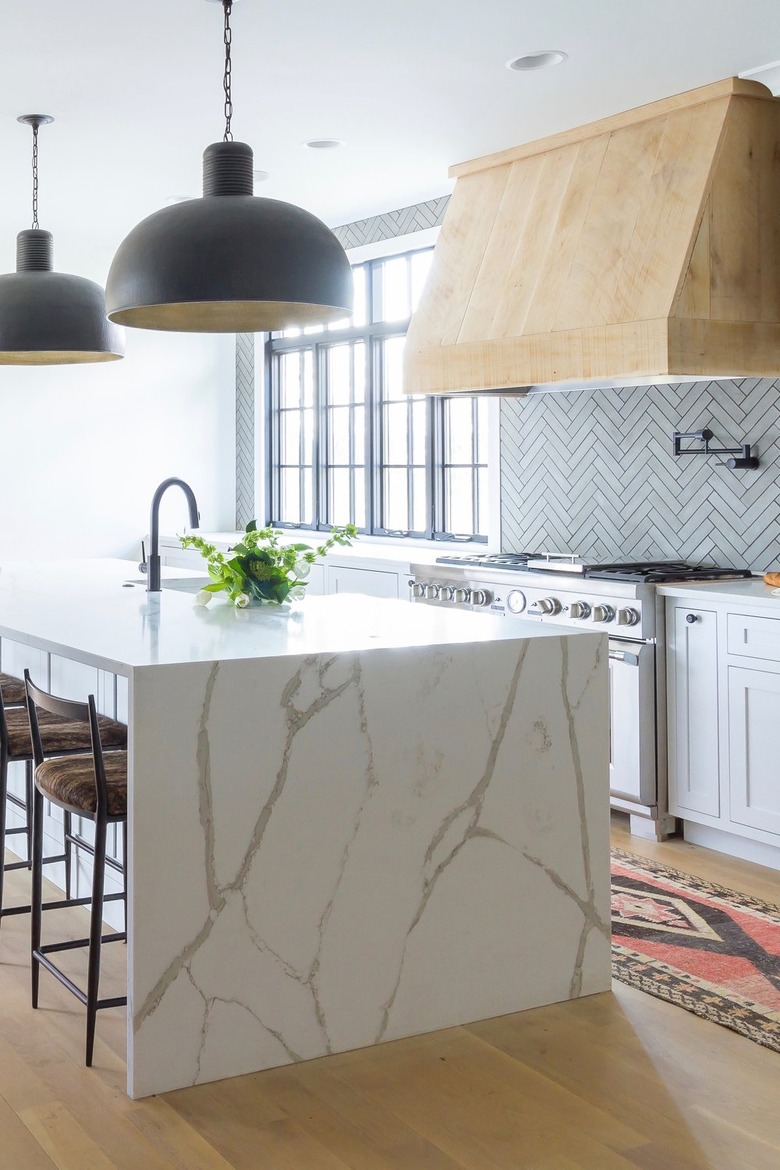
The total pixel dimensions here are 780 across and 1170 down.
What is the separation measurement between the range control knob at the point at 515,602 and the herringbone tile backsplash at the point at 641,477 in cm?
66

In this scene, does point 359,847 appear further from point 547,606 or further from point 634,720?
point 547,606

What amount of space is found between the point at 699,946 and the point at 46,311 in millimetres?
2721

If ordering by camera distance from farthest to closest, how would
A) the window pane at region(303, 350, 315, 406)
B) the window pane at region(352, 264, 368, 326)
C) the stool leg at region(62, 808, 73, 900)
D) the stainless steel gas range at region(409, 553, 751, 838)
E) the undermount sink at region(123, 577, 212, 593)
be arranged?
the window pane at region(303, 350, 315, 406) < the window pane at region(352, 264, 368, 326) < the undermount sink at region(123, 577, 212, 593) < the stainless steel gas range at region(409, 553, 751, 838) < the stool leg at region(62, 808, 73, 900)

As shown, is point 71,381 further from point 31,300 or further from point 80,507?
point 31,300

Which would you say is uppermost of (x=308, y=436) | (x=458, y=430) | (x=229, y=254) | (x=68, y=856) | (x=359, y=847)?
(x=308, y=436)

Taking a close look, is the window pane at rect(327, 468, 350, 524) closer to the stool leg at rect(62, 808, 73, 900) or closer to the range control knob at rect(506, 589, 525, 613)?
the range control knob at rect(506, 589, 525, 613)

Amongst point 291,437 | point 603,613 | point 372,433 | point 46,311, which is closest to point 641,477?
point 603,613

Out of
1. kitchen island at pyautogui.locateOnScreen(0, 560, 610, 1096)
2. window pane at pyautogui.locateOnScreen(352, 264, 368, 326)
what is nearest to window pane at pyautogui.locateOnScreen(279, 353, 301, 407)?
window pane at pyautogui.locateOnScreen(352, 264, 368, 326)

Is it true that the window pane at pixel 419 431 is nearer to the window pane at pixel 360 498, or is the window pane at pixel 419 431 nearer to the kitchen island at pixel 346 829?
the window pane at pixel 360 498

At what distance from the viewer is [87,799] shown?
2795 mm

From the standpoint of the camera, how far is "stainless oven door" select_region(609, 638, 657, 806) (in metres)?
4.52

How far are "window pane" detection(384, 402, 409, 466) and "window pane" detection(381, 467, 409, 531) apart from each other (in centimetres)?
7

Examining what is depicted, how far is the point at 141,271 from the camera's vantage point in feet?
8.77

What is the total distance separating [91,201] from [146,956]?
471cm
